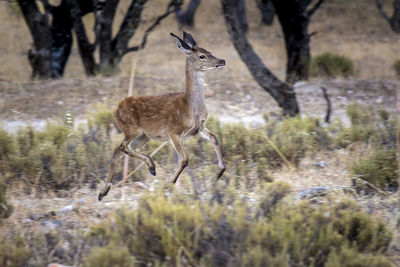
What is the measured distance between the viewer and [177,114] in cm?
570

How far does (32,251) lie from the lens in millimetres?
4449

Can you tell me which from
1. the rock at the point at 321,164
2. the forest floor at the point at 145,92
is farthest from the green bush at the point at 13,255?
the rock at the point at 321,164

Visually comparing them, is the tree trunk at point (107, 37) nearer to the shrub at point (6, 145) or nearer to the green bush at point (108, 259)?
the shrub at point (6, 145)

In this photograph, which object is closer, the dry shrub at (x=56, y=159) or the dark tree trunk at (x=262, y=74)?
the dry shrub at (x=56, y=159)

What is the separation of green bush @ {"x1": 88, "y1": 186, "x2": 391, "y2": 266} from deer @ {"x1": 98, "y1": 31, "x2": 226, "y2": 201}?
3.82 ft

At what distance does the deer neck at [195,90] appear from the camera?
5660 mm

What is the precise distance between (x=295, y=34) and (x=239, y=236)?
9296 mm

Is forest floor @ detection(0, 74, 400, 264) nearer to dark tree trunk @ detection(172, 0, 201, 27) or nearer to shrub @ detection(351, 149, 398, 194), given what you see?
shrub @ detection(351, 149, 398, 194)

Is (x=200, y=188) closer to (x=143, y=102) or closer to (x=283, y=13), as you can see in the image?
(x=143, y=102)

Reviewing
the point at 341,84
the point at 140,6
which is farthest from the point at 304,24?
the point at 140,6

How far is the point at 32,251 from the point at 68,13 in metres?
9.91

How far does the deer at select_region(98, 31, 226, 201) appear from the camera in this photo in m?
5.63

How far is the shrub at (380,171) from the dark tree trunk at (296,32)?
621 centimetres

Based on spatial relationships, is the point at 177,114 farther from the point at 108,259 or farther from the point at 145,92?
the point at 145,92
